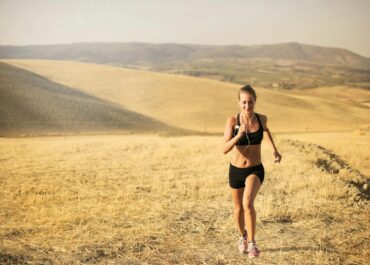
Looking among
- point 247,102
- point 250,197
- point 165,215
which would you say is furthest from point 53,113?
point 250,197

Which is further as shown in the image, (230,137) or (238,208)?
(238,208)

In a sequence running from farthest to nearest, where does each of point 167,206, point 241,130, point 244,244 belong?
point 167,206, point 244,244, point 241,130

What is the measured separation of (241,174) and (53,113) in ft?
135

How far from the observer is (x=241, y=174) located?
5996 millimetres

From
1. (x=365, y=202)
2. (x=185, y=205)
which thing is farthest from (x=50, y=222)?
(x=365, y=202)

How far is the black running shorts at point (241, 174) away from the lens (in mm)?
5980

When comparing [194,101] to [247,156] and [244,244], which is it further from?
[247,156]

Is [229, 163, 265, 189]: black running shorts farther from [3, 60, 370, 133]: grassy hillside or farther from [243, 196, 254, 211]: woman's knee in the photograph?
[3, 60, 370, 133]: grassy hillside

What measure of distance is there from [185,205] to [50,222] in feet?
9.07

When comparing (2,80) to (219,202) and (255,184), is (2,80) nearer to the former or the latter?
(219,202)

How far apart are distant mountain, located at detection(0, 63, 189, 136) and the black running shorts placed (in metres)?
30.6

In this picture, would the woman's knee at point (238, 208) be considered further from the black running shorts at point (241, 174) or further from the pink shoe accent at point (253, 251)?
the pink shoe accent at point (253, 251)

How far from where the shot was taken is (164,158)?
637 inches

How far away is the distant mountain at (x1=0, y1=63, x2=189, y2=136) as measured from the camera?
3900 centimetres
